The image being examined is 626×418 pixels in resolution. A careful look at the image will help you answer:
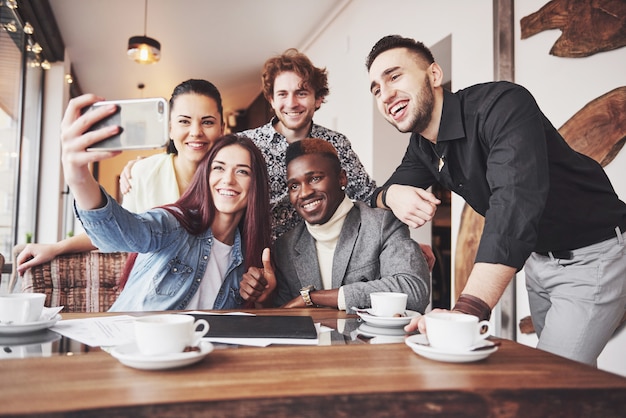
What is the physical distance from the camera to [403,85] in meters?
1.63

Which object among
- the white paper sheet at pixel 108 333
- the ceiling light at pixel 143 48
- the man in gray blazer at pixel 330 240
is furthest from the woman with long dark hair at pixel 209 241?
the ceiling light at pixel 143 48

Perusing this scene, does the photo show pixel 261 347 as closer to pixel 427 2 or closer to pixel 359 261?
pixel 359 261

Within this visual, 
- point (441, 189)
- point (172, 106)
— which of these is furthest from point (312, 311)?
point (441, 189)

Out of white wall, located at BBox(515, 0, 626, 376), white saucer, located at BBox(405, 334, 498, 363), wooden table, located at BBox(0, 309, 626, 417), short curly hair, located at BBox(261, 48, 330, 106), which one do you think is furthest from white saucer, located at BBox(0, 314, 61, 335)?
white wall, located at BBox(515, 0, 626, 376)

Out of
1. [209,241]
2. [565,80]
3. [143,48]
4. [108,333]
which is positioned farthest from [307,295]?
[143,48]

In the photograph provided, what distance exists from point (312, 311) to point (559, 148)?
2.89ft

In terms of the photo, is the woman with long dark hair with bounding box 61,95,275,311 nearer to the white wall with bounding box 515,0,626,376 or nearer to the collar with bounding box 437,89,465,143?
the collar with bounding box 437,89,465,143

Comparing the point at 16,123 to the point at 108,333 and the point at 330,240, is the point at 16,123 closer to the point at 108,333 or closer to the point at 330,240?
the point at 330,240

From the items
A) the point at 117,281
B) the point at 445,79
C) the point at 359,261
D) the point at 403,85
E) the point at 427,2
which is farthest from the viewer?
the point at 445,79

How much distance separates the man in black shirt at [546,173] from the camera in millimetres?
1360

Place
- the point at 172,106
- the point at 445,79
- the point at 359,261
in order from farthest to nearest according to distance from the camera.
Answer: the point at 445,79 < the point at 172,106 < the point at 359,261

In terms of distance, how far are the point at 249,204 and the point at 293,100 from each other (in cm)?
76

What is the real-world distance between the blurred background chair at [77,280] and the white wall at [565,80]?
1.99 m

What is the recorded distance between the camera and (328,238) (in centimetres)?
182
